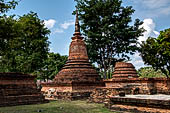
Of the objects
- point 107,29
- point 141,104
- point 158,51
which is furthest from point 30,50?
point 141,104

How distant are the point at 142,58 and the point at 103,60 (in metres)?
5.40

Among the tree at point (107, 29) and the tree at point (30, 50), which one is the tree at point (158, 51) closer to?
the tree at point (107, 29)

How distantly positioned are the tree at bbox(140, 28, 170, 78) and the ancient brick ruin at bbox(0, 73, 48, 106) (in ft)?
33.4

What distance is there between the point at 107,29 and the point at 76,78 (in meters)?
7.82

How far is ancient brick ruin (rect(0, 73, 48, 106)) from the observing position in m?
11.4

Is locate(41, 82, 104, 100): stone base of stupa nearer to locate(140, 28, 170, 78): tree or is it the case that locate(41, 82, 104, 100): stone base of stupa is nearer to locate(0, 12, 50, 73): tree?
locate(140, 28, 170, 78): tree

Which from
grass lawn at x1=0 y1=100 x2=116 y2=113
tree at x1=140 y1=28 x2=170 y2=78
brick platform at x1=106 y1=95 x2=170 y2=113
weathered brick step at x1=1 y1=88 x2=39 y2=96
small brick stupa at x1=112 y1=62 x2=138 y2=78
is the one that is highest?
tree at x1=140 y1=28 x2=170 y2=78

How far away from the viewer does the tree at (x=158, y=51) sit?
16.1 meters

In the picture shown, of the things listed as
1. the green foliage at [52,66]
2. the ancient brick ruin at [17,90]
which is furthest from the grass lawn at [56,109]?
the green foliage at [52,66]

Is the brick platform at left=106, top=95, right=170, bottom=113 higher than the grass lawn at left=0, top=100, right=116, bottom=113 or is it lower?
higher

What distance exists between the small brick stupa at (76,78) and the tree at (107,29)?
4160 millimetres

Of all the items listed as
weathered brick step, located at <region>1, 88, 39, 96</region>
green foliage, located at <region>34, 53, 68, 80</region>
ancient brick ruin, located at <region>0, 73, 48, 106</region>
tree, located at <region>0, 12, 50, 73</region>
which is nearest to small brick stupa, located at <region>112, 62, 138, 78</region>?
ancient brick ruin, located at <region>0, 73, 48, 106</region>

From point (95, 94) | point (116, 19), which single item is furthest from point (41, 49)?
point (95, 94)

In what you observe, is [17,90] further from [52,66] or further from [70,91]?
[52,66]
